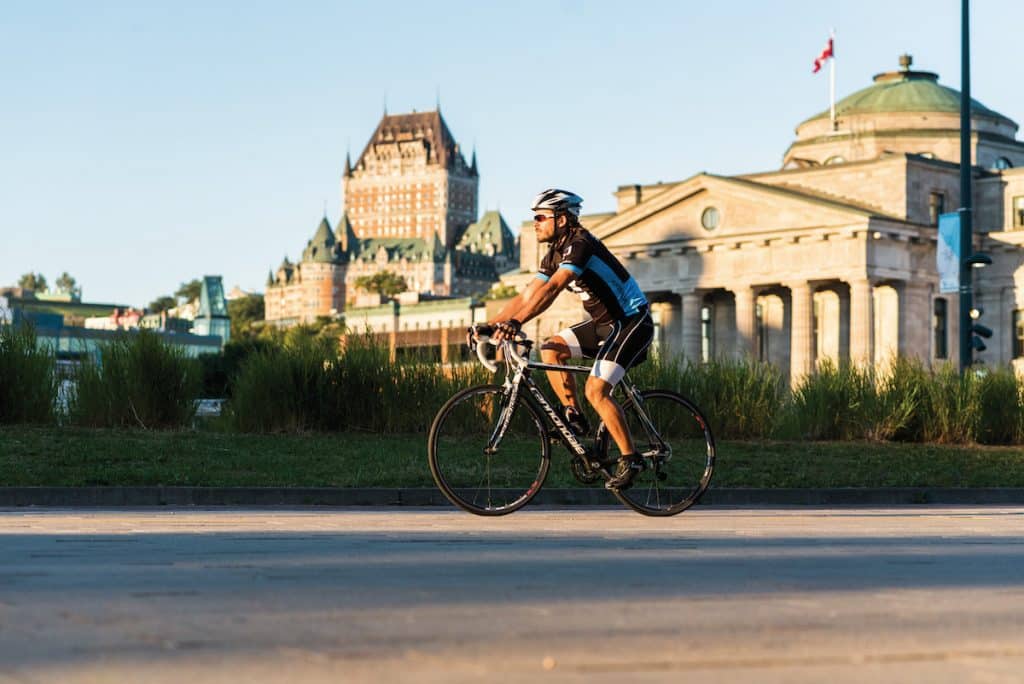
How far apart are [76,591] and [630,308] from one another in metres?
4.76

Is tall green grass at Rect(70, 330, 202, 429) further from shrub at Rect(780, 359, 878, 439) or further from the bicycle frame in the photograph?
the bicycle frame

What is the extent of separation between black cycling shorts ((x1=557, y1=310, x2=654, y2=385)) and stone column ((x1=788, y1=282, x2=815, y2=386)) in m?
60.6

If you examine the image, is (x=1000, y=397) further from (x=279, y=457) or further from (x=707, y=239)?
(x=707, y=239)

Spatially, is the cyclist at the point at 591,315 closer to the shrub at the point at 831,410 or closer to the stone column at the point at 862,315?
the shrub at the point at 831,410

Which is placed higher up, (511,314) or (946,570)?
(511,314)

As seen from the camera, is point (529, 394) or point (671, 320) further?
point (671, 320)

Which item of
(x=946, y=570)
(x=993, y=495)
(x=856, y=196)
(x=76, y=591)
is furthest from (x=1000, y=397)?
(x=856, y=196)

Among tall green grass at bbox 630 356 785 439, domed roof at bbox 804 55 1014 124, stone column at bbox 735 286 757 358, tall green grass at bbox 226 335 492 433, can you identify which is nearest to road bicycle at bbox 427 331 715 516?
tall green grass at bbox 226 335 492 433

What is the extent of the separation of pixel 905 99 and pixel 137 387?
70169 mm

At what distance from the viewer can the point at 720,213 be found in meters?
73.4

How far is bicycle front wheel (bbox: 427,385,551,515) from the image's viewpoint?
1030 centimetres

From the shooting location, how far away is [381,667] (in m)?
4.98

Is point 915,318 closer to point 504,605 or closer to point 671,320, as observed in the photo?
point 671,320

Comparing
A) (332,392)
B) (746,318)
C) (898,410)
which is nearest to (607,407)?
(332,392)
